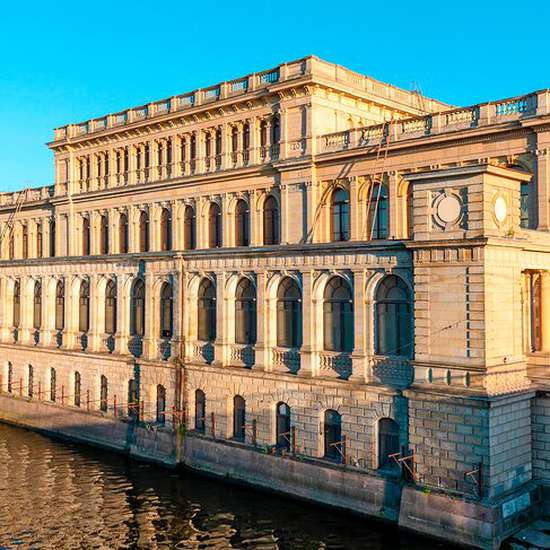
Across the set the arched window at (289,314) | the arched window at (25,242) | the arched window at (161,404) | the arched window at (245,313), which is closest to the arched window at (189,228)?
the arched window at (161,404)

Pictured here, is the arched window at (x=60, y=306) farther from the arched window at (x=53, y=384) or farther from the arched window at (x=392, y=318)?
Answer: the arched window at (x=392, y=318)

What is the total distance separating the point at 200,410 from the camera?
1480 inches

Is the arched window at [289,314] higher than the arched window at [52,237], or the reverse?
the arched window at [52,237]

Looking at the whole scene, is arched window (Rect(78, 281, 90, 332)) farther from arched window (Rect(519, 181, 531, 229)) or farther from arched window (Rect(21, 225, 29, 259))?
arched window (Rect(519, 181, 531, 229))

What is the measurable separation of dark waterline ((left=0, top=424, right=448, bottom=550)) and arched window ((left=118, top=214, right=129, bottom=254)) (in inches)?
959

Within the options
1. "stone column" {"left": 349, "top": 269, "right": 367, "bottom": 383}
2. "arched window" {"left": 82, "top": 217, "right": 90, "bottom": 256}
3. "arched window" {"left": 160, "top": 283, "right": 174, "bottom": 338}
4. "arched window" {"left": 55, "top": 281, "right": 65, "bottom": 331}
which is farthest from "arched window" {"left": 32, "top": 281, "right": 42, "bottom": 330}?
"stone column" {"left": 349, "top": 269, "right": 367, "bottom": 383}

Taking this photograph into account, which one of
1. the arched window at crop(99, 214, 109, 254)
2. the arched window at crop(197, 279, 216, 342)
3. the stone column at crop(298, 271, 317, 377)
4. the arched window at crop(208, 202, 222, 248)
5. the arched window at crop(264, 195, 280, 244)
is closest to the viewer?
the stone column at crop(298, 271, 317, 377)

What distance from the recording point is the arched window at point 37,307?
51188 mm

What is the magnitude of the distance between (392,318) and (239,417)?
1015 centimetres

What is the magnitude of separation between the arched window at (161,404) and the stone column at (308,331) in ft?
33.0

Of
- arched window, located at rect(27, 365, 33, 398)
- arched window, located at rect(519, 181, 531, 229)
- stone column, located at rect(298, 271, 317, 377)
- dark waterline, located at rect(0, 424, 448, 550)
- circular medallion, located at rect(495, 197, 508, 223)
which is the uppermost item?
arched window, located at rect(519, 181, 531, 229)

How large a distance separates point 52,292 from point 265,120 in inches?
724

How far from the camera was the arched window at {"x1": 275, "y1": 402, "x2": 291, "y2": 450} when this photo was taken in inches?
1314

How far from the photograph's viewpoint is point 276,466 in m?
32.5
